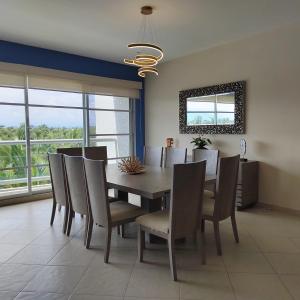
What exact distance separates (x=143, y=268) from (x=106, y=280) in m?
0.36

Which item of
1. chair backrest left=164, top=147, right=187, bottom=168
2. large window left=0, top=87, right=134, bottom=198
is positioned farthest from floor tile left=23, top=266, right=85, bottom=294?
large window left=0, top=87, right=134, bottom=198

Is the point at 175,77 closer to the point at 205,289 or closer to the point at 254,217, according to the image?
the point at 254,217

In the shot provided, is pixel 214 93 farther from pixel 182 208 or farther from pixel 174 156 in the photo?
pixel 182 208

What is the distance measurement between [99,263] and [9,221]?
1.88 metres

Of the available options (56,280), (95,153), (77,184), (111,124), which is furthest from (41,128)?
(56,280)

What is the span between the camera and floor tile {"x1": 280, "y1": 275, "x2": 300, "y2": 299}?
2.05 meters

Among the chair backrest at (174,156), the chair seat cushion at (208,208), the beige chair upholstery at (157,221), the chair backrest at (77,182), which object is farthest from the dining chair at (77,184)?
the chair backrest at (174,156)

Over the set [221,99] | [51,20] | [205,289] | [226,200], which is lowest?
[205,289]

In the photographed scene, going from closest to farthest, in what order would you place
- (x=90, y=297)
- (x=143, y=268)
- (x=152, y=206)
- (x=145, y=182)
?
1. (x=90, y=297)
2. (x=143, y=268)
3. (x=145, y=182)
4. (x=152, y=206)

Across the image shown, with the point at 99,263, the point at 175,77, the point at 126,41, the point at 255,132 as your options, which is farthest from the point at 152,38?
the point at 99,263

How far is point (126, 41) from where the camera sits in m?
4.50

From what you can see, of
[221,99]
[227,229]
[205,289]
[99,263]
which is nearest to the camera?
[205,289]

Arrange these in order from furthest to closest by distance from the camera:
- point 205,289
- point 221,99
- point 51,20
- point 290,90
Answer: point 221,99
point 290,90
point 51,20
point 205,289

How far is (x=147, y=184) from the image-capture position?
2.67 meters
